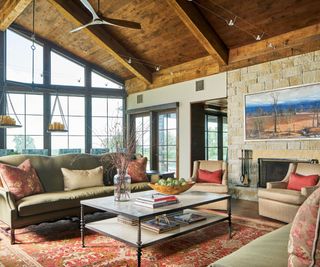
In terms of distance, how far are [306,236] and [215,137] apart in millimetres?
7147

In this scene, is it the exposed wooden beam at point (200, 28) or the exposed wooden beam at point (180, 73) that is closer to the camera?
the exposed wooden beam at point (200, 28)

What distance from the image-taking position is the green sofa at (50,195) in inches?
131

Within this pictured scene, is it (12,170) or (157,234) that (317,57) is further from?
(12,170)

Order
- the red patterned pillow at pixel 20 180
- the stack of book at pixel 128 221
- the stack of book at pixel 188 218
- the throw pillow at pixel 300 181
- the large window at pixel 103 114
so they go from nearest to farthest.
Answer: the stack of book at pixel 128 221, the stack of book at pixel 188 218, the red patterned pillow at pixel 20 180, the throw pillow at pixel 300 181, the large window at pixel 103 114

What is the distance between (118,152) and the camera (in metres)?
3.35

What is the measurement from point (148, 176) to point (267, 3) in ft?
11.7

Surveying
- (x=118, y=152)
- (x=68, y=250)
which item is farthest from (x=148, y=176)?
(x=68, y=250)

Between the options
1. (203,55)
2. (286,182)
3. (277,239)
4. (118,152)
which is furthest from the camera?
(203,55)

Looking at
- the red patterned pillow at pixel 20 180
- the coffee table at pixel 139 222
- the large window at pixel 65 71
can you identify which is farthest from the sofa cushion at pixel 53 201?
the large window at pixel 65 71

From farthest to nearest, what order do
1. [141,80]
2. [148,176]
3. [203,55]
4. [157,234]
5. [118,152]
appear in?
[141,80] → [203,55] → [148,176] → [118,152] → [157,234]

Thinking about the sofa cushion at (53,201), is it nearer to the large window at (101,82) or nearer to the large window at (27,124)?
the large window at (27,124)

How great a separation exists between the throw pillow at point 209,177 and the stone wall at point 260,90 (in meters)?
1.02

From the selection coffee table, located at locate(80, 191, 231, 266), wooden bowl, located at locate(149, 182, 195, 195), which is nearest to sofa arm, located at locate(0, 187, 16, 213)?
coffee table, located at locate(80, 191, 231, 266)

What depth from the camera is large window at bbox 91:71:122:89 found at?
863cm
